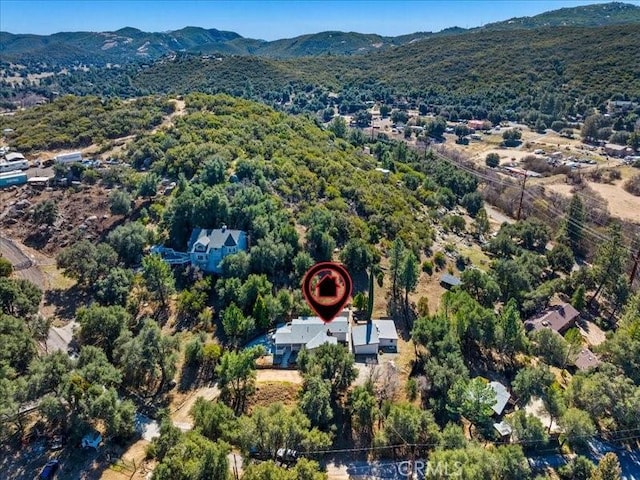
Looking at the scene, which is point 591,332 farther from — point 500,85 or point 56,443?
point 500,85

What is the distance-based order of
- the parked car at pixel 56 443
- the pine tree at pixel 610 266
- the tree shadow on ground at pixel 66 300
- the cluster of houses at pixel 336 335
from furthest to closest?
1. the pine tree at pixel 610 266
2. the tree shadow on ground at pixel 66 300
3. the cluster of houses at pixel 336 335
4. the parked car at pixel 56 443

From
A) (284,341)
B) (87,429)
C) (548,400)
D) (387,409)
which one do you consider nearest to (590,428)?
(548,400)

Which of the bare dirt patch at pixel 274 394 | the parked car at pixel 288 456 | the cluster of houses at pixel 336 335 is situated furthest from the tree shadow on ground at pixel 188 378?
the parked car at pixel 288 456

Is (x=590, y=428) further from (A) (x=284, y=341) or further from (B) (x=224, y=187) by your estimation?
(B) (x=224, y=187)

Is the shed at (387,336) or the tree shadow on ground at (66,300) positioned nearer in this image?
the shed at (387,336)

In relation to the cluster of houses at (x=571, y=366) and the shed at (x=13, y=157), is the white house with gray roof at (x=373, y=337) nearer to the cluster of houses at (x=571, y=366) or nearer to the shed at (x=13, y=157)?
the cluster of houses at (x=571, y=366)

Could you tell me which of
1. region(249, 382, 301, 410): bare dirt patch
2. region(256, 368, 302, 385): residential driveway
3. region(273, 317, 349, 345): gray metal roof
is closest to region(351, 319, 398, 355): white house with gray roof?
region(273, 317, 349, 345): gray metal roof

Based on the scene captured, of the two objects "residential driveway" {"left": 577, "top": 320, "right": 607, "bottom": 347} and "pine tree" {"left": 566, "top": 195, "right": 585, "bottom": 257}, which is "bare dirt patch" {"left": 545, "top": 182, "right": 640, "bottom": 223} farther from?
"residential driveway" {"left": 577, "top": 320, "right": 607, "bottom": 347}

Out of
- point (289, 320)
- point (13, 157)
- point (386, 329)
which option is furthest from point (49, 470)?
point (13, 157)
